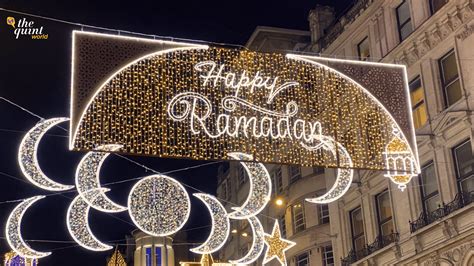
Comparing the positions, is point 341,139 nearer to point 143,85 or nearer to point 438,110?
point 143,85

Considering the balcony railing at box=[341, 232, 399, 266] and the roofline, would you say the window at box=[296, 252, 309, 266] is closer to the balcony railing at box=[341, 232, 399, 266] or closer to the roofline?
the balcony railing at box=[341, 232, 399, 266]

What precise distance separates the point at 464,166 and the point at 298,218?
A: 14.0 metres

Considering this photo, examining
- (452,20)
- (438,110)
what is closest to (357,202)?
(438,110)

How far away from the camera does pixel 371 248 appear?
95.9 feet

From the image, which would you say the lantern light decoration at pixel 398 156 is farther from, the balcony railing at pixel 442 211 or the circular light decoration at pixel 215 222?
the balcony railing at pixel 442 211

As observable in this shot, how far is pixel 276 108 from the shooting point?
635 inches

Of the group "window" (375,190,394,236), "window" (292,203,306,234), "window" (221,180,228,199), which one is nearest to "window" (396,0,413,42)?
"window" (375,190,394,236)

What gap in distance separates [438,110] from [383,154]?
9536 mm

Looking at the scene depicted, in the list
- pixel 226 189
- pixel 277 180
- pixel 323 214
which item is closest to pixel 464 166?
pixel 323 214

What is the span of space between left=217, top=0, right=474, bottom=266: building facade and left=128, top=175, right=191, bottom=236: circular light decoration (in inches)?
270

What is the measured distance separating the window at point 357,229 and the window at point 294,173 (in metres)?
6.62

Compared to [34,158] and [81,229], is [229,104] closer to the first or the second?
[34,158]

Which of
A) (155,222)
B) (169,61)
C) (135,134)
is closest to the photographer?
(135,134)

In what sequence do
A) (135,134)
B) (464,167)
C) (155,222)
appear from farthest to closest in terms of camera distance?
1. (464,167)
2. (155,222)
3. (135,134)
